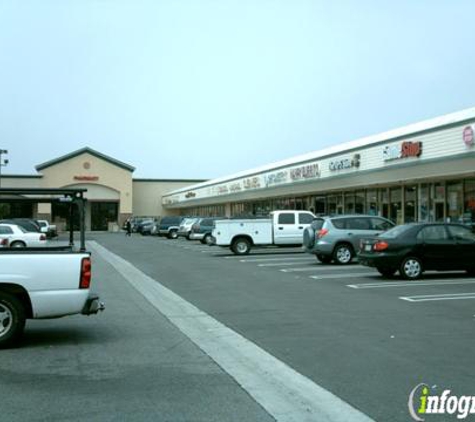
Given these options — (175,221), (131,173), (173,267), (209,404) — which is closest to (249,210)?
(175,221)

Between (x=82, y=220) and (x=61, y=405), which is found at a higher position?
(x=82, y=220)

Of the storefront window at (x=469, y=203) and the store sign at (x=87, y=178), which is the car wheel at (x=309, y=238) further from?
the store sign at (x=87, y=178)

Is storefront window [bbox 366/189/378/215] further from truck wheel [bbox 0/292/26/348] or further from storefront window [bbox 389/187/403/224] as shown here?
truck wheel [bbox 0/292/26/348]

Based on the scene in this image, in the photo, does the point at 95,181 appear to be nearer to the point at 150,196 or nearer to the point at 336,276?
the point at 150,196

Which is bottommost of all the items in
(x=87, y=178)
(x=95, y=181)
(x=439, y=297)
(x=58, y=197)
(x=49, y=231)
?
(x=439, y=297)

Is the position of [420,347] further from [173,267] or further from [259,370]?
[173,267]

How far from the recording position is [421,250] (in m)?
17.8

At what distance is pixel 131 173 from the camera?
3521 inches

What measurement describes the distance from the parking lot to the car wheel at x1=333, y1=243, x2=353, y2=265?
154 cm

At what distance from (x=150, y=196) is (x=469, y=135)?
75453 mm

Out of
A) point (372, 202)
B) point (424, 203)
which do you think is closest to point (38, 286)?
point (424, 203)

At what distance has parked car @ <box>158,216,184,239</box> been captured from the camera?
56375 mm

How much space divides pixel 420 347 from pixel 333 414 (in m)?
3.30

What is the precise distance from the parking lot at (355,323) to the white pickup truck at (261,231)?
9.28 meters
